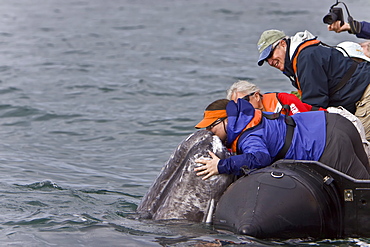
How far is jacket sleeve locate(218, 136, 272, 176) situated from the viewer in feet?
22.2

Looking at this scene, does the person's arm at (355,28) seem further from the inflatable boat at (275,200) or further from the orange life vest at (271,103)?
the inflatable boat at (275,200)

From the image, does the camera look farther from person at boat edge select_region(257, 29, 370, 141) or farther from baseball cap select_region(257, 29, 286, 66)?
baseball cap select_region(257, 29, 286, 66)

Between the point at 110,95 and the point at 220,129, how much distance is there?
10.7 meters

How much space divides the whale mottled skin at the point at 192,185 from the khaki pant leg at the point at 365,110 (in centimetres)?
205

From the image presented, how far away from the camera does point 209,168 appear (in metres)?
6.95

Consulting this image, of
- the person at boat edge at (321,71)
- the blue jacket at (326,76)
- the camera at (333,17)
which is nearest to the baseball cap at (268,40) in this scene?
the person at boat edge at (321,71)

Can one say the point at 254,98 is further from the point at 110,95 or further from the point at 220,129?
the point at 110,95

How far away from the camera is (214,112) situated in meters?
7.17

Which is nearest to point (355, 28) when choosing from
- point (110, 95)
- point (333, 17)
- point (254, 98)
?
point (333, 17)

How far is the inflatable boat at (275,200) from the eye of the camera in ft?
21.2

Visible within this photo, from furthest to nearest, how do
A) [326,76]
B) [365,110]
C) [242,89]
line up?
[365,110], [326,76], [242,89]

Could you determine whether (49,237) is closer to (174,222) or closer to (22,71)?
(174,222)

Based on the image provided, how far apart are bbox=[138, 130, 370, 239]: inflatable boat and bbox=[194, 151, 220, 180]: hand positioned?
3.4 inches

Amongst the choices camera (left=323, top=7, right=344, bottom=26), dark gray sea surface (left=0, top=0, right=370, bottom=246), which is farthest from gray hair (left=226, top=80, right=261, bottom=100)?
camera (left=323, top=7, right=344, bottom=26)
